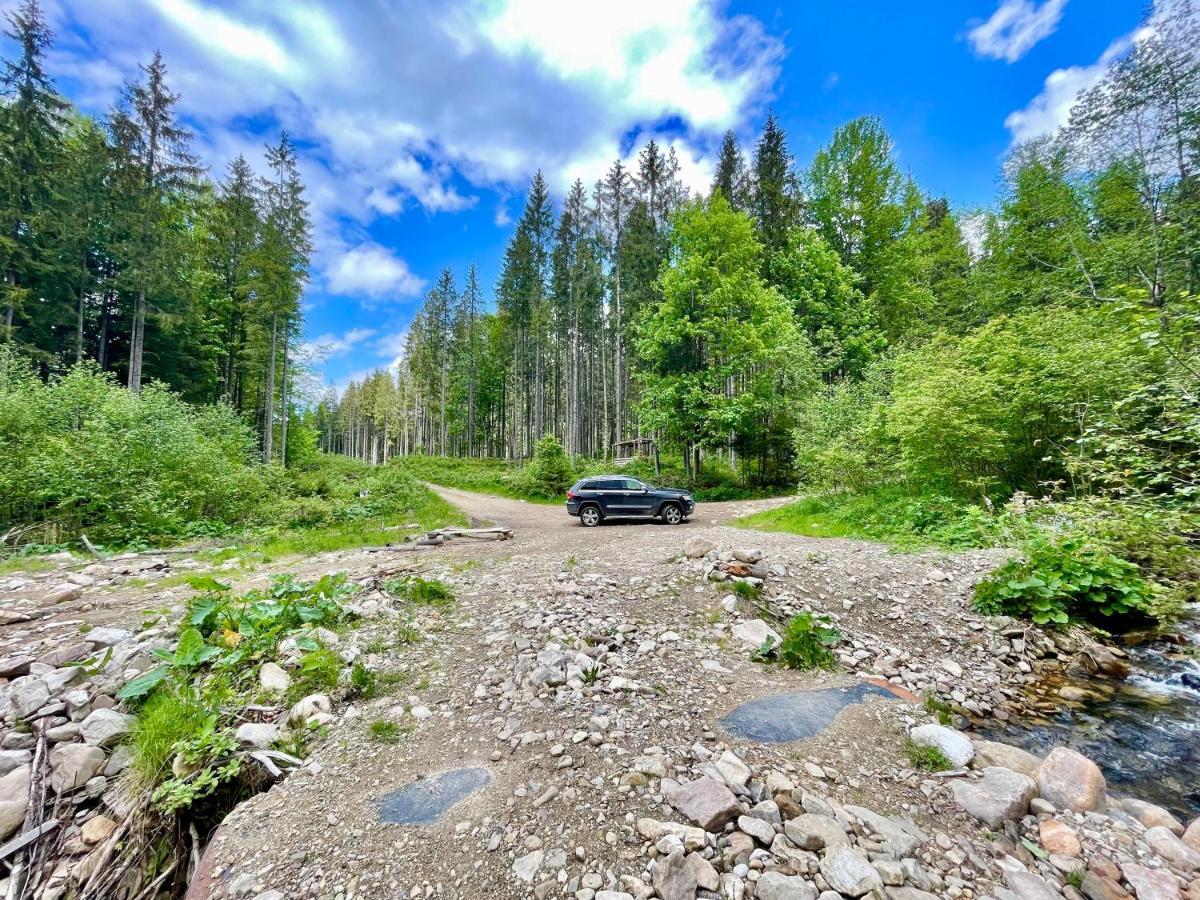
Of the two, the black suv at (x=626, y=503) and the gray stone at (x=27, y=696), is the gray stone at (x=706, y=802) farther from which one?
the black suv at (x=626, y=503)

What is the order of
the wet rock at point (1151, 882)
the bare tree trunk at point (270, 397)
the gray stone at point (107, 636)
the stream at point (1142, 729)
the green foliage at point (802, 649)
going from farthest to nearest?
the bare tree trunk at point (270, 397), the green foliage at point (802, 649), the gray stone at point (107, 636), the stream at point (1142, 729), the wet rock at point (1151, 882)

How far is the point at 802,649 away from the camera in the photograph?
4.96 m

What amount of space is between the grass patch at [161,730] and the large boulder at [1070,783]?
20.7 ft

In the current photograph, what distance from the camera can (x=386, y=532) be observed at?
1184cm

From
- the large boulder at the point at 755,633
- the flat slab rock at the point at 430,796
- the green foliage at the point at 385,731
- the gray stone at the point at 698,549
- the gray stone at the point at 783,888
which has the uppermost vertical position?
the gray stone at the point at 698,549

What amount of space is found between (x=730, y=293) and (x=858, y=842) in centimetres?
2018

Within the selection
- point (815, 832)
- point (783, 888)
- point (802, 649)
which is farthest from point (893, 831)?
point (802, 649)

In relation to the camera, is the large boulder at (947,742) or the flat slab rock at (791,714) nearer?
the large boulder at (947,742)

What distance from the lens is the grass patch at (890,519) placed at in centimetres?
902

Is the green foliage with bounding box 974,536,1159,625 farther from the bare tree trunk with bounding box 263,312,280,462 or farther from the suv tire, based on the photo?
the bare tree trunk with bounding box 263,312,280,462

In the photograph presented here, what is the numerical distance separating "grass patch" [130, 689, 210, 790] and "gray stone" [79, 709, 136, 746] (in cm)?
8

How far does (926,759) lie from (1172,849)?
1237 mm

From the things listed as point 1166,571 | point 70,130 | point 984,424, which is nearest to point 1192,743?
point 1166,571

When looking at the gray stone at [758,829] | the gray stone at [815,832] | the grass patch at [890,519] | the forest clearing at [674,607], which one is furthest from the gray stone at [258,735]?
the grass patch at [890,519]
